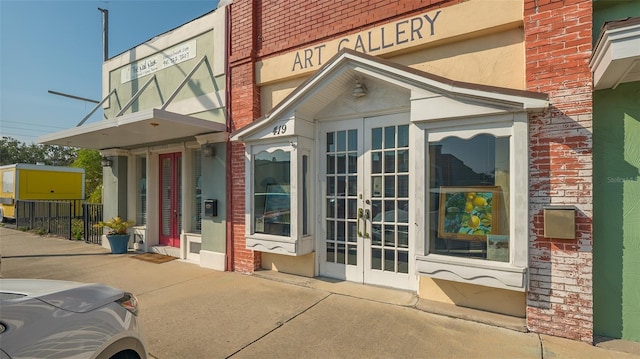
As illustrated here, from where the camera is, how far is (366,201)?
5016 mm

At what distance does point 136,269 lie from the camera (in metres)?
6.45

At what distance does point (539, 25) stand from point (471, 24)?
78cm

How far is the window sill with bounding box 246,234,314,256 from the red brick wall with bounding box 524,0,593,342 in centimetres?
318

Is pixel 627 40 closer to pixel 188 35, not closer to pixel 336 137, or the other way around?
pixel 336 137

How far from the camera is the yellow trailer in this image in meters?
13.4

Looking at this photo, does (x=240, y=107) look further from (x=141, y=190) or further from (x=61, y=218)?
(x=61, y=218)

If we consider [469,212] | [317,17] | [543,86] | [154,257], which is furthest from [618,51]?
[154,257]

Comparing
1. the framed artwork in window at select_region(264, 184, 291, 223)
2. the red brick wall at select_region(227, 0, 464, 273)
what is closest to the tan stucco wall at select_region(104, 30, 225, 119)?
the red brick wall at select_region(227, 0, 464, 273)

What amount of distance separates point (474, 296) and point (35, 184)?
17.8 metres

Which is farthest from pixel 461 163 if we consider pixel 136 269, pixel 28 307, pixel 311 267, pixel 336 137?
pixel 136 269

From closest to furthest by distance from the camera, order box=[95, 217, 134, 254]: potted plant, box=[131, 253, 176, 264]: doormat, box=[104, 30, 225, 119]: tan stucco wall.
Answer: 1. box=[104, 30, 225, 119]: tan stucco wall
2. box=[131, 253, 176, 264]: doormat
3. box=[95, 217, 134, 254]: potted plant

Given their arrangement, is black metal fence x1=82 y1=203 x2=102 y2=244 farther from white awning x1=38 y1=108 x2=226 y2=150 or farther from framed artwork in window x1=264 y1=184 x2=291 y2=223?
framed artwork in window x1=264 y1=184 x2=291 y2=223

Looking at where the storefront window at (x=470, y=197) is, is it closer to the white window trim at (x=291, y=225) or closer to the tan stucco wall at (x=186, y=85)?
the white window trim at (x=291, y=225)

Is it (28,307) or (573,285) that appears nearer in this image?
(28,307)
